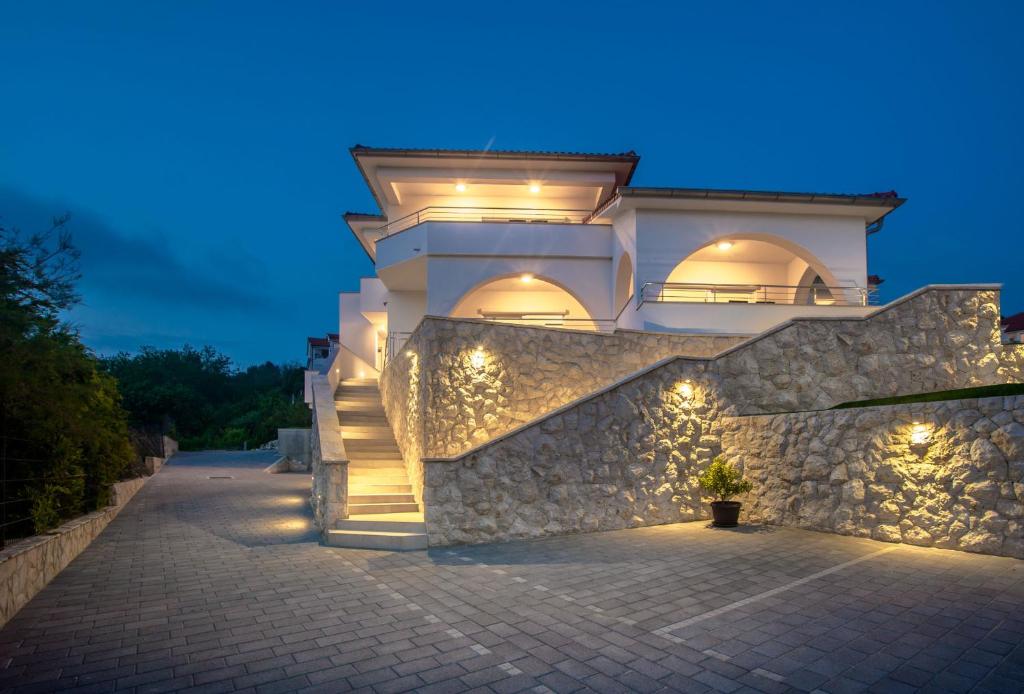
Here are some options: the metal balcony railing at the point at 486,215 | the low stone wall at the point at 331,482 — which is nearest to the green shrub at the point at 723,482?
the low stone wall at the point at 331,482

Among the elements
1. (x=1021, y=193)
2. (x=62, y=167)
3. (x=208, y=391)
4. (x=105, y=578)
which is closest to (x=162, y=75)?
(x=62, y=167)

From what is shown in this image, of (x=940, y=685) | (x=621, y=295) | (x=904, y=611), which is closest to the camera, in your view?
(x=940, y=685)

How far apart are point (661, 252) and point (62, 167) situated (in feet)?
552

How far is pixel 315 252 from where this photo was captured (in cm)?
16988

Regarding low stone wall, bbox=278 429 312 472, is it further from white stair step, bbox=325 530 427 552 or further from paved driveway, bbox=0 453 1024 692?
white stair step, bbox=325 530 427 552

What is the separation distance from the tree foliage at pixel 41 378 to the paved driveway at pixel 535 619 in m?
1.08

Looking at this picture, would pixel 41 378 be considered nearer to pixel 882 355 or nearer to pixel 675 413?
pixel 675 413

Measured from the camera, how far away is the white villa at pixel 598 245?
14.8 metres

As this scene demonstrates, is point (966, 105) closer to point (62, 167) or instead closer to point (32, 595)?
point (32, 595)

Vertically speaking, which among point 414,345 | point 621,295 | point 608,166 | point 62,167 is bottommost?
point 414,345

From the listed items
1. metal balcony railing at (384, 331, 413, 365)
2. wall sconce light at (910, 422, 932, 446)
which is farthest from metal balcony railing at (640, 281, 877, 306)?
metal balcony railing at (384, 331, 413, 365)

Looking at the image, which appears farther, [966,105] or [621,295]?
[966,105]

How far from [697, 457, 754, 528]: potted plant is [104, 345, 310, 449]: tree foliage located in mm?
23448

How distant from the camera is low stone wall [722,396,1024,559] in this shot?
23.0 ft
